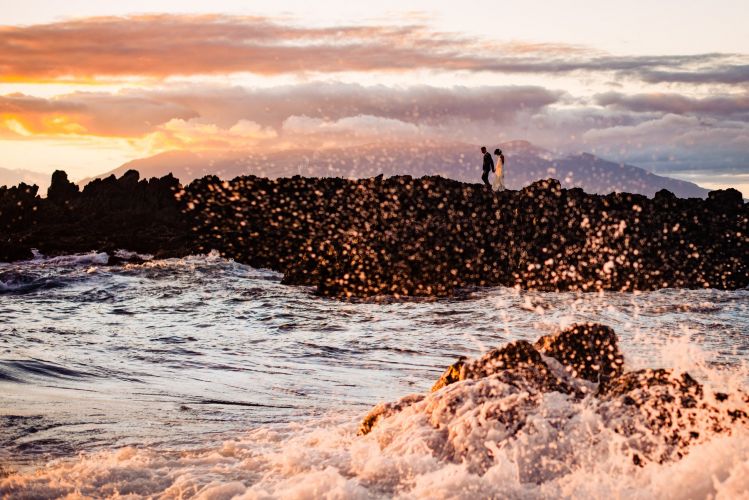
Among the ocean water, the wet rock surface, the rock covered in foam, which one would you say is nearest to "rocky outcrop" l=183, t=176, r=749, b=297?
the ocean water

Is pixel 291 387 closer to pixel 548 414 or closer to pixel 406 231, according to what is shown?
pixel 548 414

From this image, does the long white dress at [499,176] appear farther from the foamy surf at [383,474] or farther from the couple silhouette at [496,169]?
the foamy surf at [383,474]

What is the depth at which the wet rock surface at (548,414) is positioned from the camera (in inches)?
219

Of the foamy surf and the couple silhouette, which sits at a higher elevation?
the couple silhouette

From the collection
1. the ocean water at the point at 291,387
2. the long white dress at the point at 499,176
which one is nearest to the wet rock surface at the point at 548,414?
the ocean water at the point at 291,387

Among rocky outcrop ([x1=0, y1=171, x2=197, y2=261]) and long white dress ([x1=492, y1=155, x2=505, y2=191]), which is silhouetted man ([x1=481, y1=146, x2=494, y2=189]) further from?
rocky outcrop ([x1=0, y1=171, x2=197, y2=261])

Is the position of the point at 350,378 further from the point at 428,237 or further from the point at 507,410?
the point at 428,237

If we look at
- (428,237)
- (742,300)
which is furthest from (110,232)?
(742,300)

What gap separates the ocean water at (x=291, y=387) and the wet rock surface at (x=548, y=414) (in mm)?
37

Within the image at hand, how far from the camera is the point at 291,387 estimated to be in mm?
9570

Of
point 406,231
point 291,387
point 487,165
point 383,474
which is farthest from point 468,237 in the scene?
point 383,474

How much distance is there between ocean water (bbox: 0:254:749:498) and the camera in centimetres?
534

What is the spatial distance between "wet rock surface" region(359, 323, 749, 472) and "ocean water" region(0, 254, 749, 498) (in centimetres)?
4

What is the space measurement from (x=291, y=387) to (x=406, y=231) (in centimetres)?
1338
